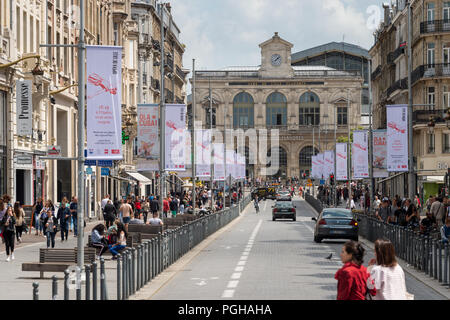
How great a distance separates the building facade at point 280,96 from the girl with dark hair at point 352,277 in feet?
478

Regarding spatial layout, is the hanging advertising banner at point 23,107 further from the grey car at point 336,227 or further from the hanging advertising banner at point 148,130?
the grey car at point 336,227

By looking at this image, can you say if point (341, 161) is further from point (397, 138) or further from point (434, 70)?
point (397, 138)

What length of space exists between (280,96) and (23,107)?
12100 centimetres

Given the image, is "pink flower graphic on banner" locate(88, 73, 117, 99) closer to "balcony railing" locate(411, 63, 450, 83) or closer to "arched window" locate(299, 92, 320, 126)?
"balcony railing" locate(411, 63, 450, 83)

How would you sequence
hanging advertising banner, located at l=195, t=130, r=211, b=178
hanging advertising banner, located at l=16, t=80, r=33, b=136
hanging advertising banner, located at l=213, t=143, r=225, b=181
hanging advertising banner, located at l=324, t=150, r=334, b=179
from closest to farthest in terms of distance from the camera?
1. hanging advertising banner, located at l=16, t=80, r=33, b=136
2. hanging advertising banner, located at l=195, t=130, r=211, b=178
3. hanging advertising banner, located at l=213, t=143, r=225, b=181
4. hanging advertising banner, located at l=324, t=150, r=334, b=179

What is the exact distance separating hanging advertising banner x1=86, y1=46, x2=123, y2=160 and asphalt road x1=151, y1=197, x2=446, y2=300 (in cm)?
289

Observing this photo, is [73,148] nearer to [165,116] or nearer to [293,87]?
[165,116]

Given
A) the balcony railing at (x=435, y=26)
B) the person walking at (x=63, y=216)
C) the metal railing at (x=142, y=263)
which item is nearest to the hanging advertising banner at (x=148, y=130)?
the metal railing at (x=142, y=263)

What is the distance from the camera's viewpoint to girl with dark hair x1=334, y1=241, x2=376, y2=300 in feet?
34.2

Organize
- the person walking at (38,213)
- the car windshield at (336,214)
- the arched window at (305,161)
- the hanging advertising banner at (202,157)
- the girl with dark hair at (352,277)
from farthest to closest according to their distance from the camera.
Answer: the arched window at (305,161) < the hanging advertising banner at (202,157) < the person walking at (38,213) < the car windshield at (336,214) < the girl with dark hair at (352,277)

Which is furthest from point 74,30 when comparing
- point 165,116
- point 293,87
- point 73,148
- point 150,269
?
point 293,87

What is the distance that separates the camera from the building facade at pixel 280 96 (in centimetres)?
15800

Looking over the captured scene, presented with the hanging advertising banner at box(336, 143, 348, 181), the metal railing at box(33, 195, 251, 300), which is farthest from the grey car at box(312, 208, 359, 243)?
the hanging advertising banner at box(336, 143, 348, 181)
